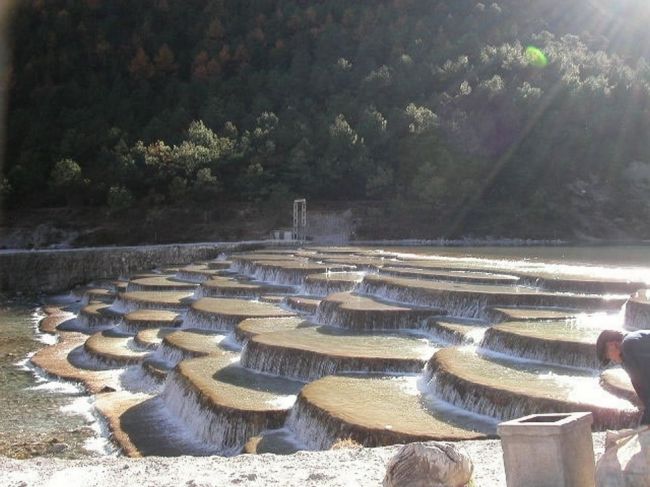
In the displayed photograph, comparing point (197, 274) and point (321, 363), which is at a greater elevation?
point (197, 274)

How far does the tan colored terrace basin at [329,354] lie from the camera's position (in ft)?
55.2

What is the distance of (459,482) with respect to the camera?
24.5 ft

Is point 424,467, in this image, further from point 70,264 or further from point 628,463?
point 70,264

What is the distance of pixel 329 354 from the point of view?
56.1 feet

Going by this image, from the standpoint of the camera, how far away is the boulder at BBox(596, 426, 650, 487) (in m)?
6.12

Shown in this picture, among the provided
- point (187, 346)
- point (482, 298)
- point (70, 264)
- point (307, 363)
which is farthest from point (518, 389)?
point (70, 264)

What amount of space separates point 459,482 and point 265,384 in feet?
32.3

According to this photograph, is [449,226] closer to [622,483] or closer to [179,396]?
[179,396]

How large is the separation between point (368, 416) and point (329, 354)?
4.09 m

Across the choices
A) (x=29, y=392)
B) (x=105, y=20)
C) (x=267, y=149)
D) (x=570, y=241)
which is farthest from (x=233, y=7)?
(x=29, y=392)

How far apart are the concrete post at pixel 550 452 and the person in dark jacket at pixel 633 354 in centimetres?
59

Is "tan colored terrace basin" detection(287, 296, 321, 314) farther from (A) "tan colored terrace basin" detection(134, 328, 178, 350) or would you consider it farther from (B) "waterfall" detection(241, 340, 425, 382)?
(B) "waterfall" detection(241, 340, 425, 382)

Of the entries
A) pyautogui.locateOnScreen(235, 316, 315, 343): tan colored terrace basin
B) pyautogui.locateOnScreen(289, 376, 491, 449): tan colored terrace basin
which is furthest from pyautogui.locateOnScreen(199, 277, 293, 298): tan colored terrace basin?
pyautogui.locateOnScreen(289, 376, 491, 449): tan colored terrace basin

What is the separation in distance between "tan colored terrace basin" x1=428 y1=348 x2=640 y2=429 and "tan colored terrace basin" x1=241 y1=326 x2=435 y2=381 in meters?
1.08
